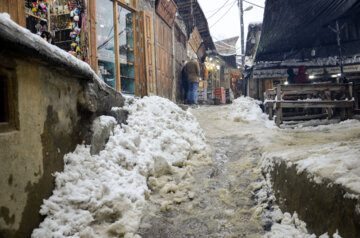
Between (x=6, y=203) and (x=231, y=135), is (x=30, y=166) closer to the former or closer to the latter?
(x=6, y=203)

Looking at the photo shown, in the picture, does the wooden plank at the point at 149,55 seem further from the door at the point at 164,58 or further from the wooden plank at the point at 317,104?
the wooden plank at the point at 317,104

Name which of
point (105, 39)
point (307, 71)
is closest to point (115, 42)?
point (105, 39)

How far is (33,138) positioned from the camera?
174 cm

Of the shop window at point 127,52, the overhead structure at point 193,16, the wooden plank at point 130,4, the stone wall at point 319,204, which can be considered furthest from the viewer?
the overhead structure at point 193,16

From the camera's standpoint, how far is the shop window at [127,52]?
6.77m

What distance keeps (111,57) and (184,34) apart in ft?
22.5

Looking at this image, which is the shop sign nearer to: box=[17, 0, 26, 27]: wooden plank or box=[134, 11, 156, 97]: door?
box=[134, 11, 156, 97]: door

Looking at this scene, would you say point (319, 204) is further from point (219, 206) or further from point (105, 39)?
point (105, 39)

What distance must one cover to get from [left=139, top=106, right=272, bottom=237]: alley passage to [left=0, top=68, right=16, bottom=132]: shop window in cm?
139

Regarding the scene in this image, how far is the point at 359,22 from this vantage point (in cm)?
974

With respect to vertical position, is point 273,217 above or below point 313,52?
below

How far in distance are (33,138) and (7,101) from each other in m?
0.34

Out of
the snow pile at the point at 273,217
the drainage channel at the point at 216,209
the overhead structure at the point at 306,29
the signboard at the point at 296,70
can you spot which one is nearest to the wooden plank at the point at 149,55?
the drainage channel at the point at 216,209

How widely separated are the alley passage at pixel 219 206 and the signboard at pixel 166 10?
6.18 metres
